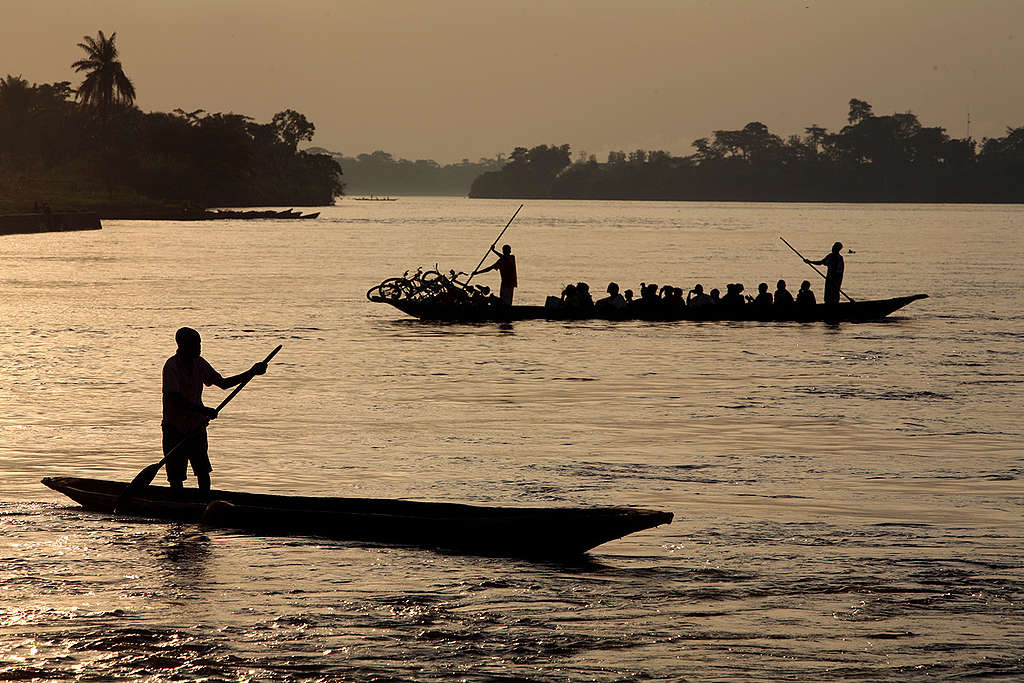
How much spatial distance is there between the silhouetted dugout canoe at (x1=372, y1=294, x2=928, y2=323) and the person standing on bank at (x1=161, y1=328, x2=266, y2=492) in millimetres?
21136

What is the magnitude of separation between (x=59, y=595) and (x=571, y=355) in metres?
18.4

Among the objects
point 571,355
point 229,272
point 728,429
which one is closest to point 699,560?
point 728,429

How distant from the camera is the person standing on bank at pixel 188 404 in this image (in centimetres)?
1183

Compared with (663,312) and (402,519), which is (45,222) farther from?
(402,519)

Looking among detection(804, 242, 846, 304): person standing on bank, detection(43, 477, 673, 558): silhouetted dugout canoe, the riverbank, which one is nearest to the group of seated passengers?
detection(804, 242, 846, 304): person standing on bank

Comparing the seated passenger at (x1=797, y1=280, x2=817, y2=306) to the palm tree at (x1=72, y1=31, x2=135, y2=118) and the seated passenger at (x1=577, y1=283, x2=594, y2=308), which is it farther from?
the palm tree at (x1=72, y1=31, x2=135, y2=118)

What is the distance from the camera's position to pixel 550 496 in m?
13.9

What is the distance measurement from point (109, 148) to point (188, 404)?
132 meters

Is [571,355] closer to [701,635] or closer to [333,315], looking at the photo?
[333,315]

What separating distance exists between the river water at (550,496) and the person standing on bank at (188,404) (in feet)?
2.17

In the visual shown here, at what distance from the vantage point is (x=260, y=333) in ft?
107

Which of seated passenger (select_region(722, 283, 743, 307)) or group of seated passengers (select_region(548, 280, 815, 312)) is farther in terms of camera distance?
seated passenger (select_region(722, 283, 743, 307))

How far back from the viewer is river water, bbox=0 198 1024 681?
909cm

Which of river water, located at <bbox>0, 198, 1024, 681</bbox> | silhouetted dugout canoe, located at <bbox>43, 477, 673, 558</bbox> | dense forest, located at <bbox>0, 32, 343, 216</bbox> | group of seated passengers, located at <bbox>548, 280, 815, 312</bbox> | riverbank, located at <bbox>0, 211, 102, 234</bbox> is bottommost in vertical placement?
river water, located at <bbox>0, 198, 1024, 681</bbox>
